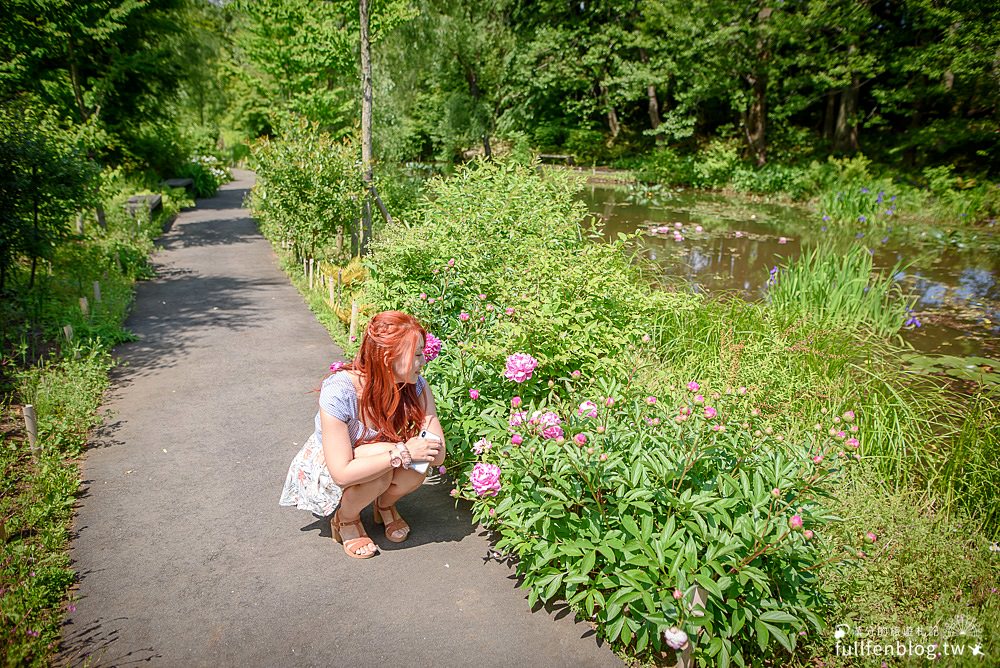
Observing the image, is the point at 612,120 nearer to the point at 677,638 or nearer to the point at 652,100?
the point at 652,100

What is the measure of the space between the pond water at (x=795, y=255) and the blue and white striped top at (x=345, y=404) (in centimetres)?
528

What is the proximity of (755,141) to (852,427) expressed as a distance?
78.6 ft

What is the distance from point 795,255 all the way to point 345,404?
37.9ft

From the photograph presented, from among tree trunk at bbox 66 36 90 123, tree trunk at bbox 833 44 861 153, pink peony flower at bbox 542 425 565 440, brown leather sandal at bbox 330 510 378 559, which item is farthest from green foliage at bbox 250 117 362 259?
tree trunk at bbox 833 44 861 153

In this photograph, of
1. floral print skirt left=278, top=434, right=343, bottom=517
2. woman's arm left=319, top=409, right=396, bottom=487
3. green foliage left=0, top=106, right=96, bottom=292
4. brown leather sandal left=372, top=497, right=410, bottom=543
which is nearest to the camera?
woman's arm left=319, top=409, right=396, bottom=487

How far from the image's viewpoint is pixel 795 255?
12148 mm

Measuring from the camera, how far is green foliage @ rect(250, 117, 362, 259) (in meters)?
9.02

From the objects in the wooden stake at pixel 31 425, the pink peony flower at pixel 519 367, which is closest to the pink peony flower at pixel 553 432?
the pink peony flower at pixel 519 367

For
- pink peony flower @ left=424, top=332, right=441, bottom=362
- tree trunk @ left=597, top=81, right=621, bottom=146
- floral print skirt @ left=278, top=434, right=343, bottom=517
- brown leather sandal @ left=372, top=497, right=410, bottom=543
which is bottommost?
brown leather sandal @ left=372, top=497, right=410, bottom=543

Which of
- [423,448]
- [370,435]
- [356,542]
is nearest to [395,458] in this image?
[423,448]

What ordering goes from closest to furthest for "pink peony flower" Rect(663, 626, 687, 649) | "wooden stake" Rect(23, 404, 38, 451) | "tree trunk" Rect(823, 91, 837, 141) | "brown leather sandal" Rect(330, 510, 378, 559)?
"pink peony flower" Rect(663, 626, 687, 649)
"brown leather sandal" Rect(330, 510, 378, 559)
"wooden stake" Rect(23, 404, 38, 451)
"tree trunk" Rect(823, 91, 837, 141)

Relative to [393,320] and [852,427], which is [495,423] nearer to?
[393,320]

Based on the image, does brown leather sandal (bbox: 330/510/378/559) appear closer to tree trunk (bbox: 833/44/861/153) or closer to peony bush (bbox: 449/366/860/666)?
peony bush (bbox: 449/366/860/666)

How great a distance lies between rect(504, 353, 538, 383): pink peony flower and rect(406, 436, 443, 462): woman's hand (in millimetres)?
523
